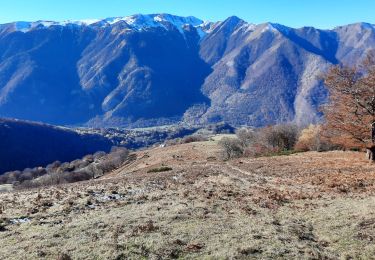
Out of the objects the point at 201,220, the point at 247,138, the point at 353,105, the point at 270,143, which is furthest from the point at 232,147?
the point at 201,220

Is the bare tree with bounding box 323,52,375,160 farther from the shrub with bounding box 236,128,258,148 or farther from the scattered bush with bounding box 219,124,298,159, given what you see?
the shrub with bounding box 236,128,258,148

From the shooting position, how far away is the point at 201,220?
67.9 feet

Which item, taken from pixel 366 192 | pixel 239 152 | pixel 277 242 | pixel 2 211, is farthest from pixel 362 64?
pixel 239 152

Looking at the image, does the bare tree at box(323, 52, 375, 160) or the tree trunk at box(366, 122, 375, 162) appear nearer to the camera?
the bare tree at box(323, 52, 375, 160)

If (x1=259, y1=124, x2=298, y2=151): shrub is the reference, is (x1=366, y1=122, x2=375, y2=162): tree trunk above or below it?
above

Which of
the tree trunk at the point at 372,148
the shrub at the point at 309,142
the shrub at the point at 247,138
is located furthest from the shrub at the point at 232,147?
the tree trunk at the point at 372,148

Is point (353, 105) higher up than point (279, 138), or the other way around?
point (353, 105)

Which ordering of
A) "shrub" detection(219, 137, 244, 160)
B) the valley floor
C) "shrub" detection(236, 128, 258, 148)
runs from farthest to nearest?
1. "shrub" detection(236, 128, 258, 148)
2. "shrub" detection(219, 137, 244, 160)
3. the valley floor

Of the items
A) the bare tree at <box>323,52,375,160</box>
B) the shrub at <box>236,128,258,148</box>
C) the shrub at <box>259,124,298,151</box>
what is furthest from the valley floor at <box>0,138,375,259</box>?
the shrub at <box>236,128,258,148</box>

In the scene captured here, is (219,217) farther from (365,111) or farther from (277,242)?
(365,111)

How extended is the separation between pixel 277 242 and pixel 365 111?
87.9 ft

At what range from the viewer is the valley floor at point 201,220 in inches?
650

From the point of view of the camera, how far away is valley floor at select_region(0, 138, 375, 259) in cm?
1650

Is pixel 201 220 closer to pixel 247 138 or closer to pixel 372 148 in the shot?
pixel 372 148
